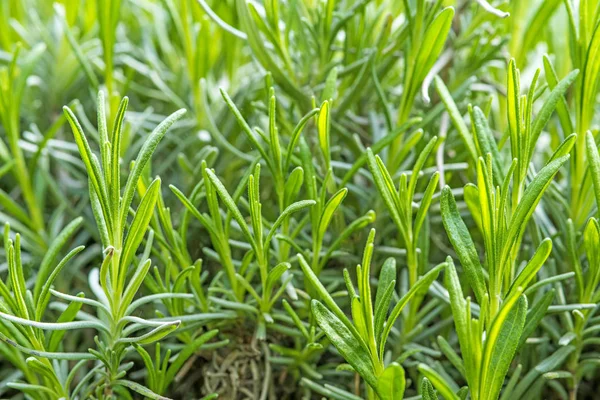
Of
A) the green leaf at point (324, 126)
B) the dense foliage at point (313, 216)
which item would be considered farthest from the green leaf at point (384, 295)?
the green leaf at point (324, 126)

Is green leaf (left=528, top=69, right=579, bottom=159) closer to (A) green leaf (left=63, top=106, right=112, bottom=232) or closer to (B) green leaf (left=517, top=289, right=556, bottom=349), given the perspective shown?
(B) green leaf (left=517, top=289, right=556, bottom=349)

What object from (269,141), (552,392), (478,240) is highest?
(269,141)

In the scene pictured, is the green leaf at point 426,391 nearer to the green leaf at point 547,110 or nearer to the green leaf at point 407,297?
the green leaf at point 407,297

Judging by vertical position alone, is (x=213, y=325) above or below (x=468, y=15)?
below

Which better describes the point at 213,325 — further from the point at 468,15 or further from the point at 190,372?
the point at 468,15

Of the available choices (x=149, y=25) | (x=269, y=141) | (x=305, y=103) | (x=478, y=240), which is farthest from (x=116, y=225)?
(x=149, y=25)

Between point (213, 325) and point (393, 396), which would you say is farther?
point (213, 325)

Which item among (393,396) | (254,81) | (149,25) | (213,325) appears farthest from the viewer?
(149,25)

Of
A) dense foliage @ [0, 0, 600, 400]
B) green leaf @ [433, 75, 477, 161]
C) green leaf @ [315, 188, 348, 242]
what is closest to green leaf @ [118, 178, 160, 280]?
dense foliage @ [0, 0, 600, 400]

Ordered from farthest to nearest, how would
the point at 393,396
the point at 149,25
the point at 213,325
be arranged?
the point at 149,25, the point at 213,325, the point at 393,396
